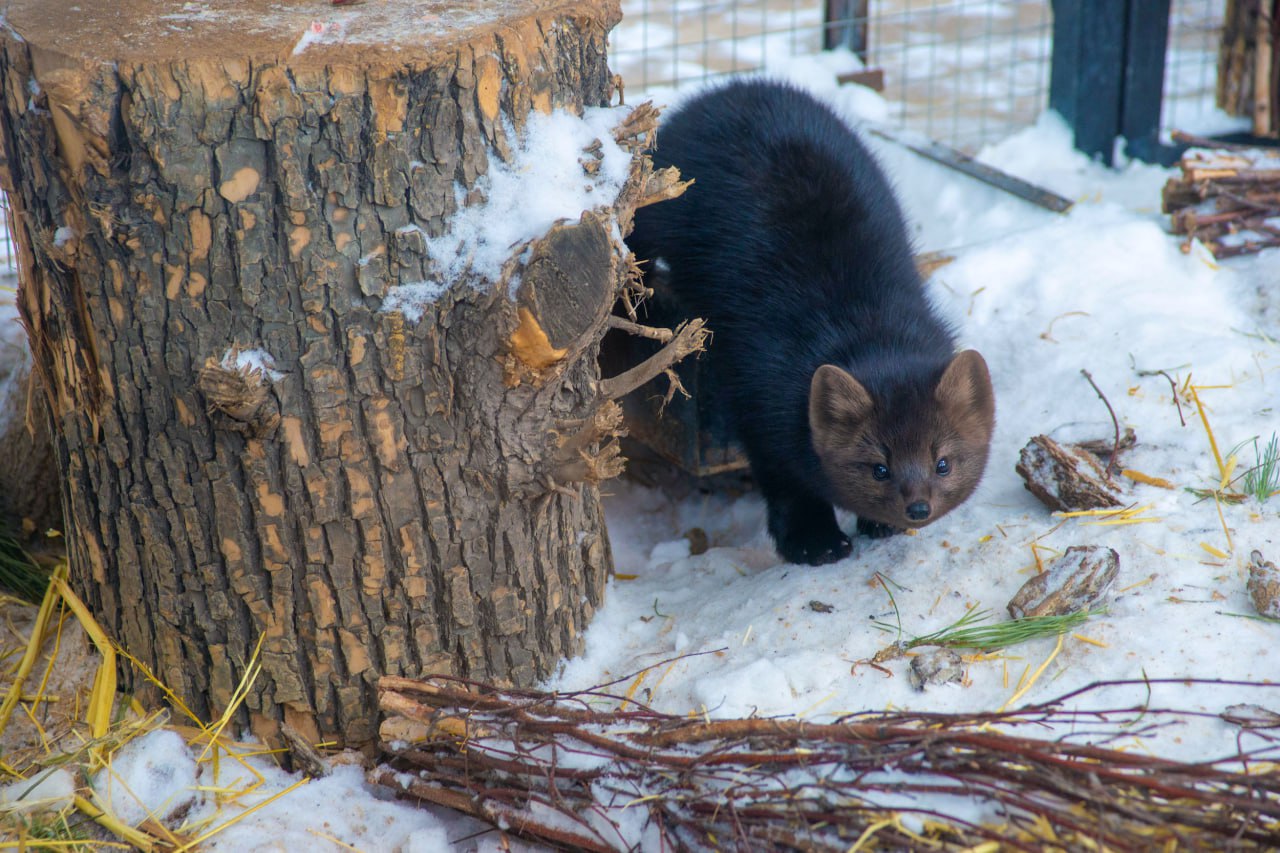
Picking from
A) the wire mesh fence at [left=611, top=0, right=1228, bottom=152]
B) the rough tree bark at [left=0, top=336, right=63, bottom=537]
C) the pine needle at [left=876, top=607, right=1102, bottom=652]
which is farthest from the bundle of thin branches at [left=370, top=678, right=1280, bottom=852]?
the wire mesh fence at [left=611, top=0, right=1228, bottom=152]

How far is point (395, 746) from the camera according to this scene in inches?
105

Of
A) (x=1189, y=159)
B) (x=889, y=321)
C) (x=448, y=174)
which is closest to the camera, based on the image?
(x=448, y=174)

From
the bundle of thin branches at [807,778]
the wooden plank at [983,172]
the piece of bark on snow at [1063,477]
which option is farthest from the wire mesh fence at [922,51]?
the bundle of thin branches at [807,778]

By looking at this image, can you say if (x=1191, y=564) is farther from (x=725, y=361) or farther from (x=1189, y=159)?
(x=1189, y=159)

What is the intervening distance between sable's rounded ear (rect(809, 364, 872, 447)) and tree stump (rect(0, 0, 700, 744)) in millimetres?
854

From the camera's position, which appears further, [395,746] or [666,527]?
[666,527]

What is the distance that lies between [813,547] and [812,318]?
0.77 m

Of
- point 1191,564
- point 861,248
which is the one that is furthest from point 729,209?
point 1191,564

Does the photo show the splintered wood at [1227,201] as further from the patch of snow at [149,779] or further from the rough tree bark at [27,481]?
the rough tree bark at [27,481]

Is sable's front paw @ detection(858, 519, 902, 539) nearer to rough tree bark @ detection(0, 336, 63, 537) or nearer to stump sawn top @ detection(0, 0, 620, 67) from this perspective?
stump sawn top @ detection(0, 0, 620, 67)

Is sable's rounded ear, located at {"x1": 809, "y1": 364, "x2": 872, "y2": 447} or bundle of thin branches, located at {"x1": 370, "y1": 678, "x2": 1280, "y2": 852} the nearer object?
bundle of thin branches, located at {"x1": 370, "y1": 678, "x2": 1280, "y2": 852}

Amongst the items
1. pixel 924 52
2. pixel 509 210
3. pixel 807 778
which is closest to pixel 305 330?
pixel 509 210

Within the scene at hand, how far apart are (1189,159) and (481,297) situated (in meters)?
3.90

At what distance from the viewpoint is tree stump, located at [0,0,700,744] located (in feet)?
7.52
